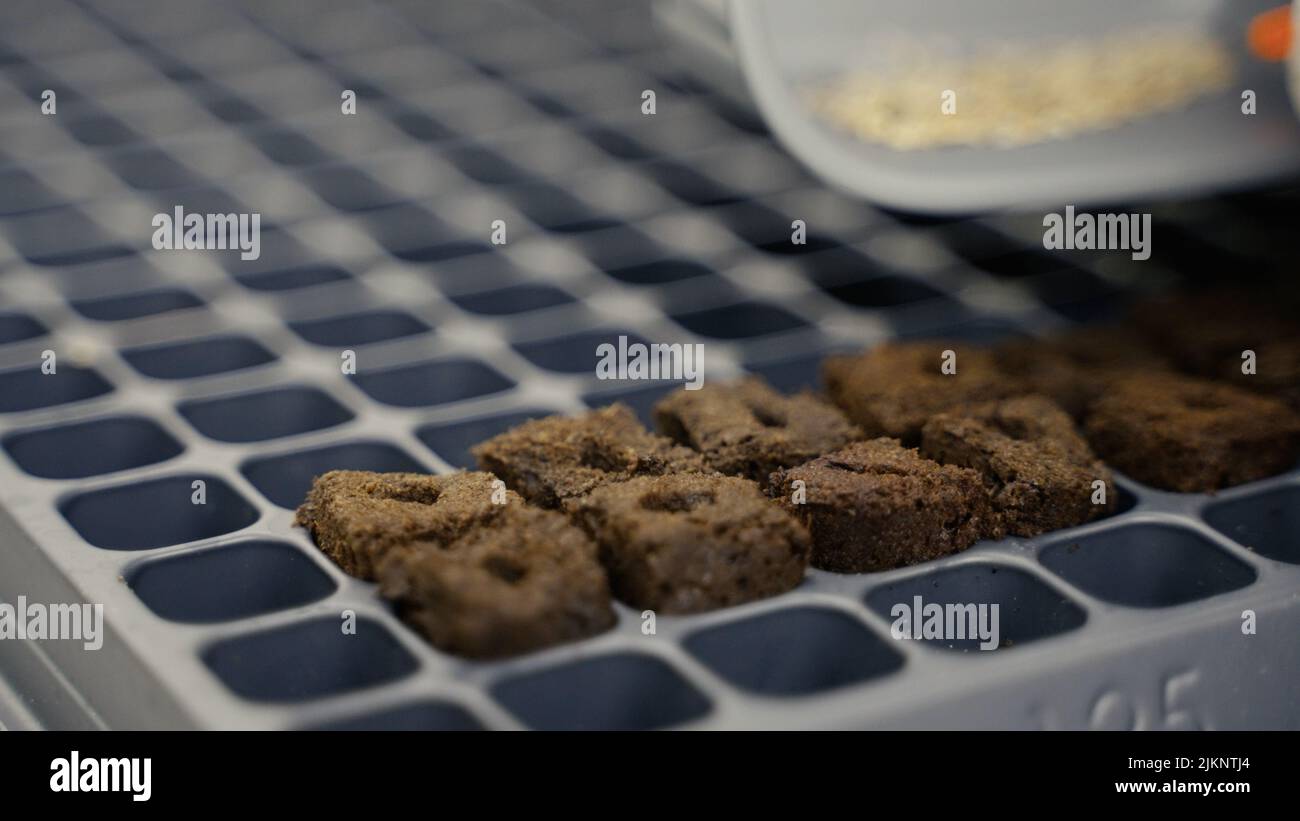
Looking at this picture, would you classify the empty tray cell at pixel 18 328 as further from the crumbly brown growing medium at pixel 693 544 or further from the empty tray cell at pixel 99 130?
the crumbly brown growing medium at pixel 693 544

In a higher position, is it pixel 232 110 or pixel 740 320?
pixel 232 110

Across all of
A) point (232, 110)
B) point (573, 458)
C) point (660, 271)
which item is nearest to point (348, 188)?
point (232, 110)

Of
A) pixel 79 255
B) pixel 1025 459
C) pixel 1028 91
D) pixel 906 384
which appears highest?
pixel 1028 91

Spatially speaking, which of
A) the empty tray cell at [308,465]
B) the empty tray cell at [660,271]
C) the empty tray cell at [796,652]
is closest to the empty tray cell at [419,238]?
the empty tray cell at [660,271]

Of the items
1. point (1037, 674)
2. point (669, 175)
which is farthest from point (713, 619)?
point (669, 175)

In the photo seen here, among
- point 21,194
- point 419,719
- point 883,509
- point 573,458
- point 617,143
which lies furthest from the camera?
point 617,143

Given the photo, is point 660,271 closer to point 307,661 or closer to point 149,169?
point 149,169

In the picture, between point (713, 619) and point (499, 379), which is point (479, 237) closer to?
point (499, 379)
